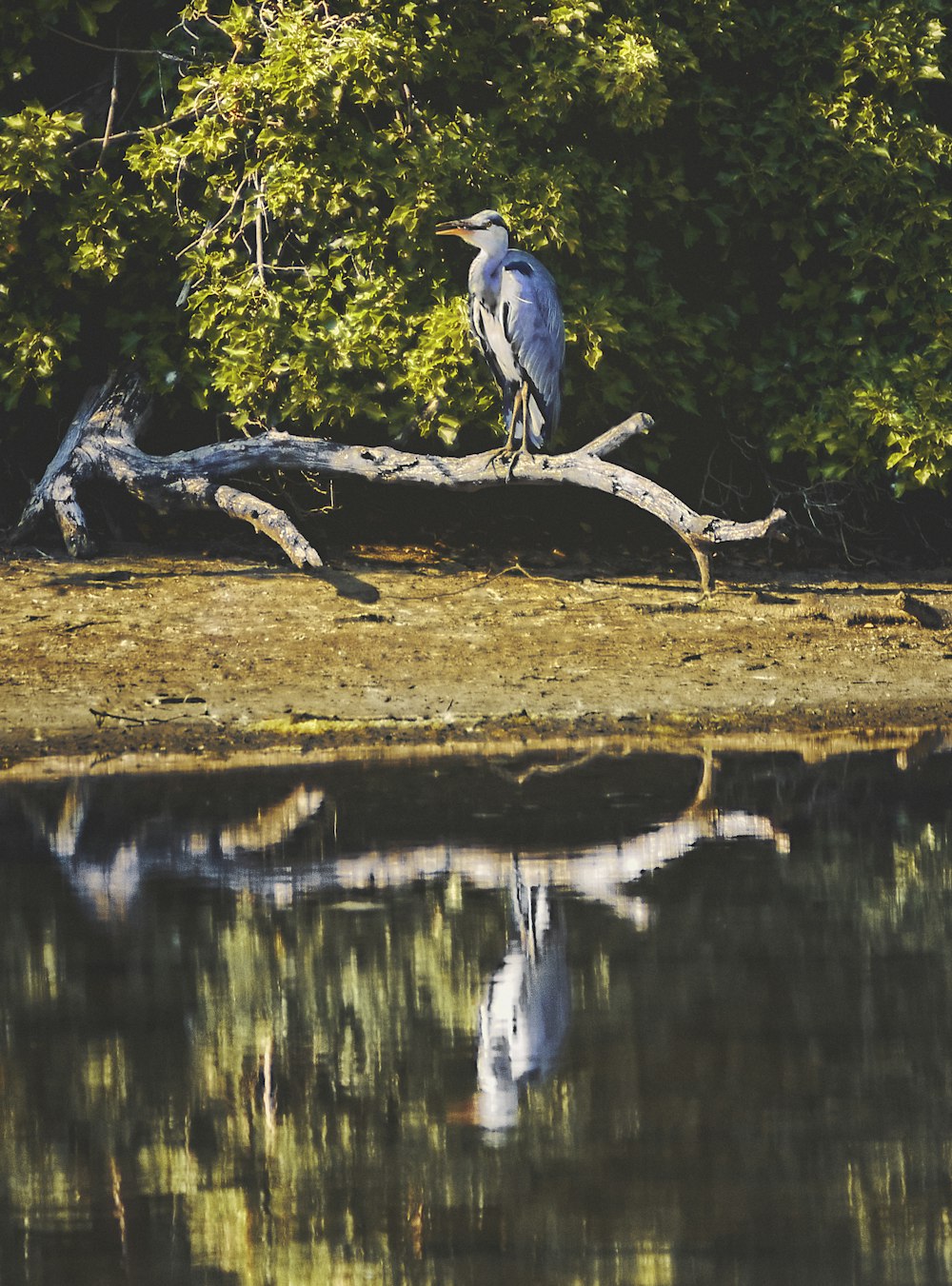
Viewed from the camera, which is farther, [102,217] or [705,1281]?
[102,217]

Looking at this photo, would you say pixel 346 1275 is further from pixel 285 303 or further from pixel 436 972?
pixel 285 303

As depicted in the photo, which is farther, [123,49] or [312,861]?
[123,49]

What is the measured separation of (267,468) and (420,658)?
279 cm

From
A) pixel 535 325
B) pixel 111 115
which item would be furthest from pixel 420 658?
pixel 111 115

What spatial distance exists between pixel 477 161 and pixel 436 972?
8.04 meters

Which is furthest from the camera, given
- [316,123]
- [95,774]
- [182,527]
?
[182,527]

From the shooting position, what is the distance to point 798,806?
6734 mm

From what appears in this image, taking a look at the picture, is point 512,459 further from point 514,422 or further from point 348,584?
point 348,584

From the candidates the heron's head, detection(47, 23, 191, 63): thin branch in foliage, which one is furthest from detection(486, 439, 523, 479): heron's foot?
detection(47, 23, 191, 63): thin branch in foliage

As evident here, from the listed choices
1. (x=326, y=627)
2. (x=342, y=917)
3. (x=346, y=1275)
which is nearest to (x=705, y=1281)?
(x=346, y=1275)

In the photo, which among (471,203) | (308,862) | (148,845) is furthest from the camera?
(471,203)

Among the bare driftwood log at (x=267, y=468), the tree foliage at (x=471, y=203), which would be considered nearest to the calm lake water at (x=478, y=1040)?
Answer: the bare driftwood log at (x=267, y=468)

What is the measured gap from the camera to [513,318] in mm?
11203

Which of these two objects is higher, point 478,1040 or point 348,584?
point 348,584
